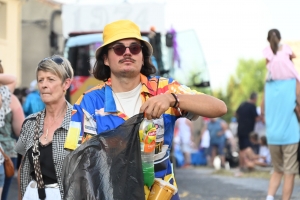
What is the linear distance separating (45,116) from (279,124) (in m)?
4.20

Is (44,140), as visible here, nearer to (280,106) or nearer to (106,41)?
(106,41)

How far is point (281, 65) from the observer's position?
29.0 feet

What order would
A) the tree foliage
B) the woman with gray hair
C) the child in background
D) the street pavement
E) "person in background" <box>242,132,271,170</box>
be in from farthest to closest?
the tree foliage, the child in background, "person in background" <box>242,132,271,170</box>, the street pavement, the woman with gray hair

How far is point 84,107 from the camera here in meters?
3.91

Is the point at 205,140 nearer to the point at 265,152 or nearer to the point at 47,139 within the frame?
the point at 265,152

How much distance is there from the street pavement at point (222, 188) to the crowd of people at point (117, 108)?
8.30 ft

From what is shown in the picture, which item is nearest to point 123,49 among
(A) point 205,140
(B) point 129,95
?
(B) point 129,95

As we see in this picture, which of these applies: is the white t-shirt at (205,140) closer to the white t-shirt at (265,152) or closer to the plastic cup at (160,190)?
the white t-shirt at (265,152)

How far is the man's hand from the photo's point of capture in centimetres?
360

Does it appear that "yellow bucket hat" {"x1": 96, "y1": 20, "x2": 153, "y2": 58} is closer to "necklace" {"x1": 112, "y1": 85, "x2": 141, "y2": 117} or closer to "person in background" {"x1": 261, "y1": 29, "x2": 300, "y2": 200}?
"necklace" {"x1": 112, "y1": 85, "x2": 141, "y2": 117}

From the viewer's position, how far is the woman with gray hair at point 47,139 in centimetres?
528

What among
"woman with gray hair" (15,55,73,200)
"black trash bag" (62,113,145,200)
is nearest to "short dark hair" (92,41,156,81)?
"black trash bag" (62,113,145,200)

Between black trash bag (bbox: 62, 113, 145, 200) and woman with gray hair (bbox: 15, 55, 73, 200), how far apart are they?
5.11ft

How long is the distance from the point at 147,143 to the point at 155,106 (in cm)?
21
